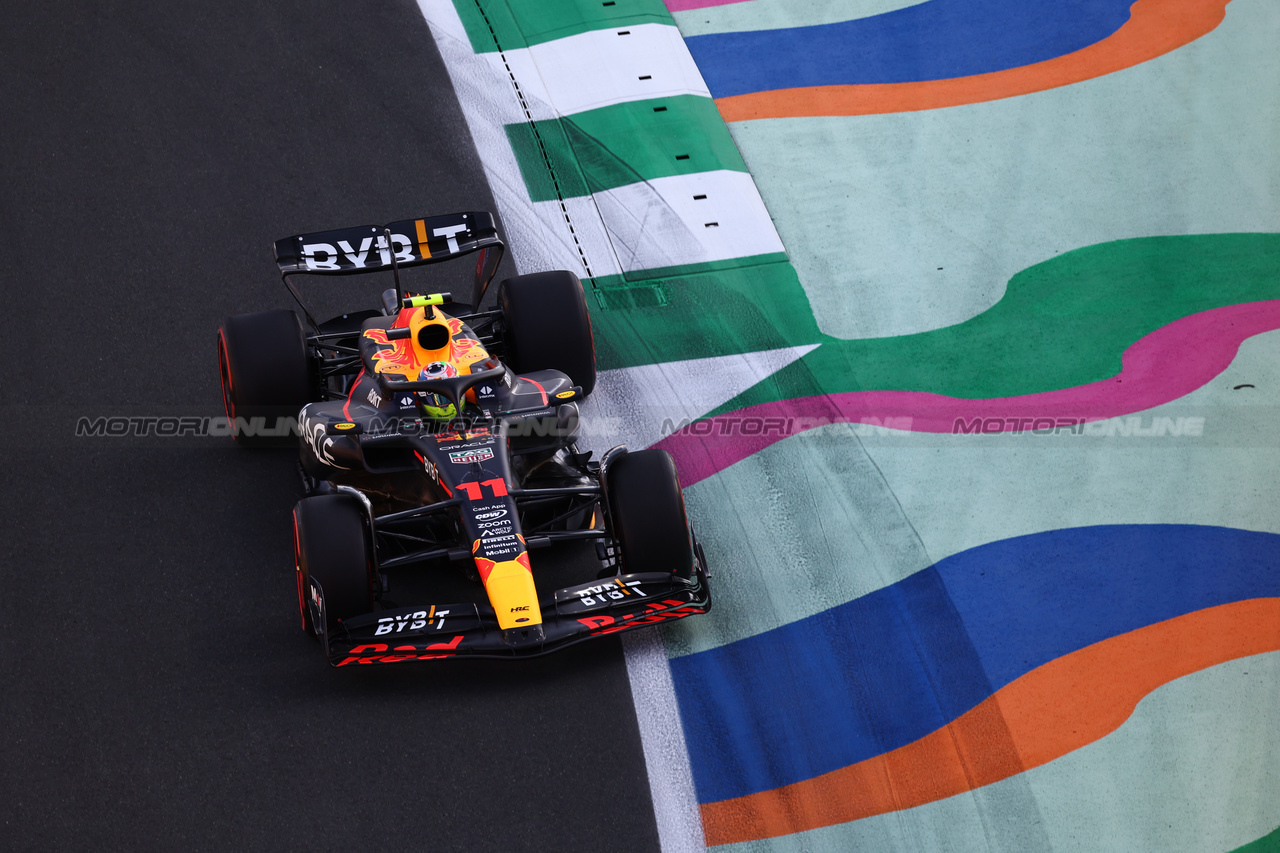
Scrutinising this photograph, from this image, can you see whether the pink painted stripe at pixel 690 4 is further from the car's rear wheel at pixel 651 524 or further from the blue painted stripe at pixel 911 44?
the car's rear wheel at pixel 651 524

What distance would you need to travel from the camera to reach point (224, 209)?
8.55 m

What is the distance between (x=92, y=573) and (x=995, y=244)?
6.19m

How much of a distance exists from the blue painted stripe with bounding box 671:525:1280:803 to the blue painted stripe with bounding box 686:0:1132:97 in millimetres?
4679

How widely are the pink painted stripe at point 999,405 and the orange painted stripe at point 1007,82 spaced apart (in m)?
2.80

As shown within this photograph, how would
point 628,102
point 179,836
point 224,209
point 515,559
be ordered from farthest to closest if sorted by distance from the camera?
point 628,102 < point 224,209 < point 515,559 < point 179,836

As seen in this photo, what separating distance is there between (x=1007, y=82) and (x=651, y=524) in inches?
236

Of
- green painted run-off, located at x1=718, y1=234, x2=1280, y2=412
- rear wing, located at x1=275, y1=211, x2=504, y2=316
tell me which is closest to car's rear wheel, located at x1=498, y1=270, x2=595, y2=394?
rear wing, located at x1=275, y1=211, x2=504, y2=316

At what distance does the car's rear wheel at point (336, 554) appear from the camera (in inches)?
218

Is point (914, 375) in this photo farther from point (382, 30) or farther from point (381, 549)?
point (382, 30)

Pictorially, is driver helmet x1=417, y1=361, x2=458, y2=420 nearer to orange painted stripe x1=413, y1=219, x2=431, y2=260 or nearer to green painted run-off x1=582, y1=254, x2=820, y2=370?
orange painted stripe x1=413, y1=219, x2=431, y2=260

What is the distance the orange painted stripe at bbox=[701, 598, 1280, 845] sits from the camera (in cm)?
565

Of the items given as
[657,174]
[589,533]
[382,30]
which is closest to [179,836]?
[589,533]

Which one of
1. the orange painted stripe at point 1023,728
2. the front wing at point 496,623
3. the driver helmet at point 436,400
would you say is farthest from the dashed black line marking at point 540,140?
the orange painted stripe at point 1023,728

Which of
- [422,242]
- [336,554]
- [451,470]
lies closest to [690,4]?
[422,242]
